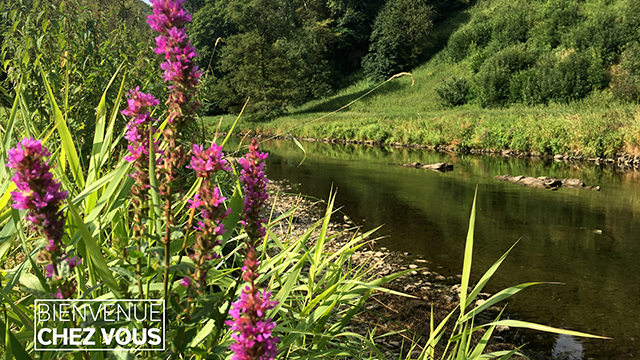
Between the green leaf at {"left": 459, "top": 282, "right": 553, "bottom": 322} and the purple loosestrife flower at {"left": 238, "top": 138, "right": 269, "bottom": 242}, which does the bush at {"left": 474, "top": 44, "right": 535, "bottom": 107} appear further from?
the purple loosestrife flower at {"left": 238, "top": 138, "right": 269, "bottom": 242}

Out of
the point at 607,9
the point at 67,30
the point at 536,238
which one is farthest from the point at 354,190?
the point at 607,9

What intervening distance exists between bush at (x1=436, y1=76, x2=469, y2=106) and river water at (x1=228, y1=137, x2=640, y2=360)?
14.5 metres

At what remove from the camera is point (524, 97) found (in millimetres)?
23016

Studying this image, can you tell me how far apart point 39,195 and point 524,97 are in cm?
2541

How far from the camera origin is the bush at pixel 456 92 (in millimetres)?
26141

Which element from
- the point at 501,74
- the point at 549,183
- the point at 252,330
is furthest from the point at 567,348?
the point at 501,74

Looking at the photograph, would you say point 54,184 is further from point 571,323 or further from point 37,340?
point 571,323

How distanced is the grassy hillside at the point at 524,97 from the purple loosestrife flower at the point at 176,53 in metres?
10.4

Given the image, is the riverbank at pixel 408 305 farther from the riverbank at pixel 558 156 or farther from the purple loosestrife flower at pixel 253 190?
the riverbank at pixel 558 156

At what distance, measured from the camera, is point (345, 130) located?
21609 millimetres

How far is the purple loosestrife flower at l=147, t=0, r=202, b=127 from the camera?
104 centimetres

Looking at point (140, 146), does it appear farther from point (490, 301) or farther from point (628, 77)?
point (628, 77)

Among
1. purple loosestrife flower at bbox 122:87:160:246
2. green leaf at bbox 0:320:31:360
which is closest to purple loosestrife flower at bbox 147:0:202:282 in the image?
purple loosestrife flower at bbox 122:87:160:246

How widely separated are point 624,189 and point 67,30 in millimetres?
9942
